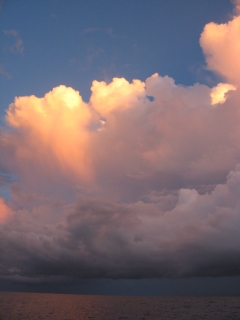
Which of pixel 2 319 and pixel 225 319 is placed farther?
pixel 225 319

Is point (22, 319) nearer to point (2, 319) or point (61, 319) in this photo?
point (2, 319)

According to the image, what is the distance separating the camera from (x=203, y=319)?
103188mm

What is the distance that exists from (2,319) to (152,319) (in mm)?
50891

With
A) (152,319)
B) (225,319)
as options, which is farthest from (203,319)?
(152,319)

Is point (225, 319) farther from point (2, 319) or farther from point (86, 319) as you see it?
point (2, 319)

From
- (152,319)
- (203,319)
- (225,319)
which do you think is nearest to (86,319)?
(152,319)

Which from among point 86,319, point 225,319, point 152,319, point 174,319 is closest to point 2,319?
point 86,319

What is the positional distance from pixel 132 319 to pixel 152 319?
7.03 meters

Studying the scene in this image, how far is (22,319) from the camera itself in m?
98.2

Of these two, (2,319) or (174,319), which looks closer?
(2,319)

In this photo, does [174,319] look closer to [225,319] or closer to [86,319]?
[225,319]

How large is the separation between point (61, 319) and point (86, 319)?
8735 millimetres

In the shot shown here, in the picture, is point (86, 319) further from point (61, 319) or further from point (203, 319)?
Answer: point (203, 319)

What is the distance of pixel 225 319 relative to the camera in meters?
104
